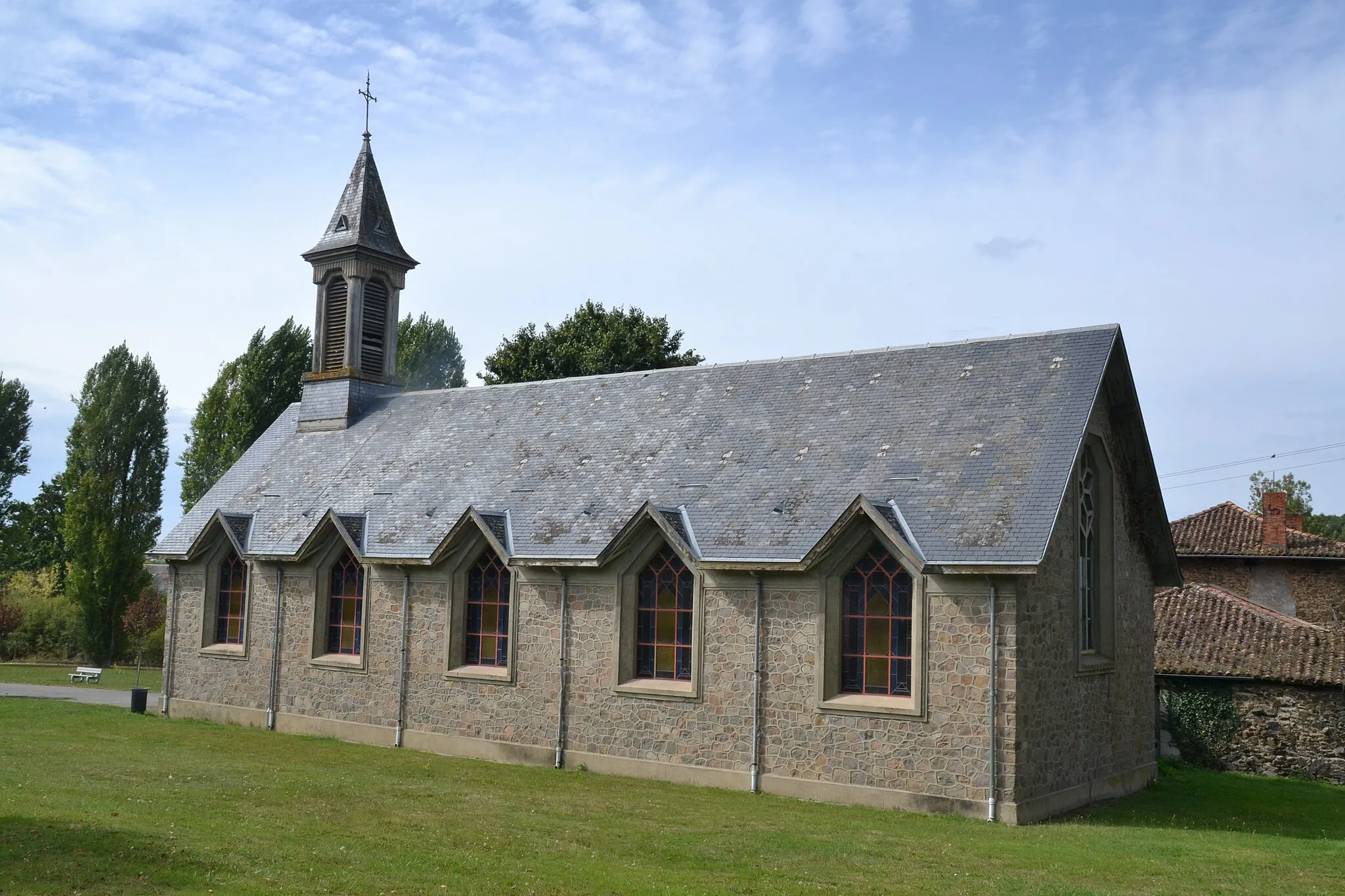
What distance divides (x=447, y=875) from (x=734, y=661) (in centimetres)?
836

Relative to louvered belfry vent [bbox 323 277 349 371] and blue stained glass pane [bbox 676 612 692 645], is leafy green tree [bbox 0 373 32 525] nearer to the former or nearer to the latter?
louvered belfry vent [bbox 323 277 349 371]

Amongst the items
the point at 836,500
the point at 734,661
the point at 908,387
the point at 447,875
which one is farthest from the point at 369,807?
the point at 908,387

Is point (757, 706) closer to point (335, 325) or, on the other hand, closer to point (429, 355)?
point (335, 325)

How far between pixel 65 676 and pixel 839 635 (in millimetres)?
32542

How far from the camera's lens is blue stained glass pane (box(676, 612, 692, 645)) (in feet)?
65.6

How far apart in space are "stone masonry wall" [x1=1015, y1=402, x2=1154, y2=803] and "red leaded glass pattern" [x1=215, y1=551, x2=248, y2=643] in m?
18.3

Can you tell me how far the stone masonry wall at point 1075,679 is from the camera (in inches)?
671

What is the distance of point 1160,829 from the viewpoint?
54.6ft

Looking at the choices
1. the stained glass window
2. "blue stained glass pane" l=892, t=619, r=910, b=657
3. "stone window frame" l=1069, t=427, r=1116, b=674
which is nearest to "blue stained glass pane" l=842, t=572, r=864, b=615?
"blue stained glass pane" l=892, t=619, r=910, b=657

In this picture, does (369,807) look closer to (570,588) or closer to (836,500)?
(570,588)

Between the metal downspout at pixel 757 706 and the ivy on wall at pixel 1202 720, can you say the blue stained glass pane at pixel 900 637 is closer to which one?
the metal downspout at pixel 757 706

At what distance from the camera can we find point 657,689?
65.0ft

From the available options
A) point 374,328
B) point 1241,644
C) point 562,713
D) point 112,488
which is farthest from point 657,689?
point 112,488

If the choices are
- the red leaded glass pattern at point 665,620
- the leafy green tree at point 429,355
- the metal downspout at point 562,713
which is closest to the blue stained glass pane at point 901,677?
the red leaded glass pattern at point 665,620
